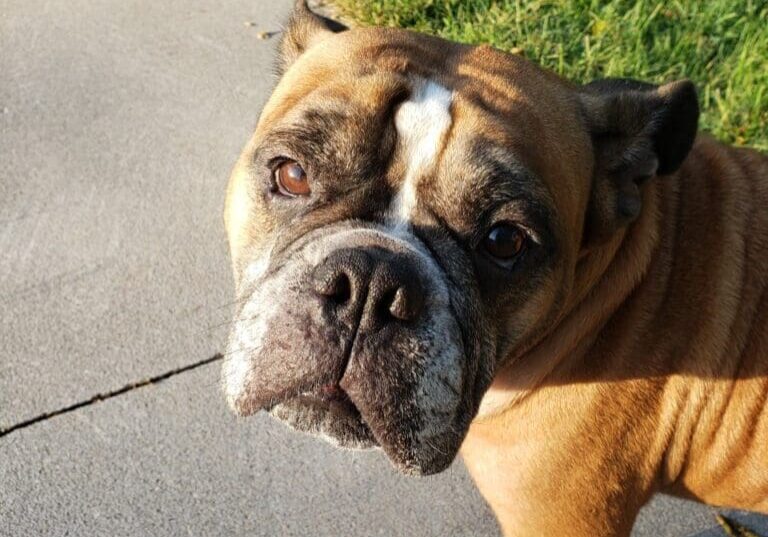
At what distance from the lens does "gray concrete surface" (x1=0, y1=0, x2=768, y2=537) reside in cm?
357

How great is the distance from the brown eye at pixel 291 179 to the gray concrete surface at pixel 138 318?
1.41 m

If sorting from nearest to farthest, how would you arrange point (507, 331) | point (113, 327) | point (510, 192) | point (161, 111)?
1. point (510, 192)
2. point (507, 331)
3. point (113, 327)
4. point (161, 111)

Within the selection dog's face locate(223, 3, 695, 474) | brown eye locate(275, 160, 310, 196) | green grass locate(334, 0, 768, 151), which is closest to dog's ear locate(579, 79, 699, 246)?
dog's face locate(223, 3, 695, 474)

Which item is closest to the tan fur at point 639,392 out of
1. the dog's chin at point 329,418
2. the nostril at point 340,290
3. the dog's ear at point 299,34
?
the dog's chin at point 329,418

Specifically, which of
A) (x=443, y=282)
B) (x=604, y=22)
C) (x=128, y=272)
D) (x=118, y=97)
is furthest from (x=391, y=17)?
(x=443, y=282)

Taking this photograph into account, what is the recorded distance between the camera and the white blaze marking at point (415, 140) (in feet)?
8.64

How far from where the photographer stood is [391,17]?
19.5 ft

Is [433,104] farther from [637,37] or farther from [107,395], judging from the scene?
[637,37]

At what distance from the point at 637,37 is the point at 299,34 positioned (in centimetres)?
292

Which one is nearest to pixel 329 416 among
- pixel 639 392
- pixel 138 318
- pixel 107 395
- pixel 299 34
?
pixel 639 392

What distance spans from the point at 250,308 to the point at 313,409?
330 mm

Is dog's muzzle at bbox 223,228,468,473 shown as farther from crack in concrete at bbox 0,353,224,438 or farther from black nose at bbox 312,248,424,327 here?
crack in concrete at bbox 0,353,224,438

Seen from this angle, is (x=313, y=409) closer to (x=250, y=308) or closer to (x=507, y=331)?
(x=250, y=308)

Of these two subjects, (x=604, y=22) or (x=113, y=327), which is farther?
(x=604, y=22)
